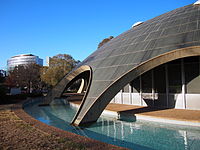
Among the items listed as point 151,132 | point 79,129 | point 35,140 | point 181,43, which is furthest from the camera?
point 181,43

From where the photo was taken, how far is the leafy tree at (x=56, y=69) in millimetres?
36562

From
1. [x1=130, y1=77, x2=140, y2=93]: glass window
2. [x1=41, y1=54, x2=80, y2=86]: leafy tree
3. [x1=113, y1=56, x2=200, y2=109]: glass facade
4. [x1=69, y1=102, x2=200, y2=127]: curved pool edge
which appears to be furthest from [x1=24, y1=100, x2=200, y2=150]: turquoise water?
[x1=41, y1=54, x2=80, y2=86]: leafy tree

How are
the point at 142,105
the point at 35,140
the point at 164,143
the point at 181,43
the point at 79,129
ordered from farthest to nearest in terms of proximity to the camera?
1. the point at 142,105
2. the point at 181,43
3. the point at 79,129
4. the point at 164,143
5. the point at 35,140

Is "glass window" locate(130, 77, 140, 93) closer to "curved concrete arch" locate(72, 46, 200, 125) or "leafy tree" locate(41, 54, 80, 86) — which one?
"curved concrete arch" locate(72, 46, 200, 125)

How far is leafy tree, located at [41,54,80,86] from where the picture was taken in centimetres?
3656

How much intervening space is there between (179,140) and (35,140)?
19.7 ft

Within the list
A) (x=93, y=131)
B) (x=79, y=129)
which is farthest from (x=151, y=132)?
(x=79, y=129)

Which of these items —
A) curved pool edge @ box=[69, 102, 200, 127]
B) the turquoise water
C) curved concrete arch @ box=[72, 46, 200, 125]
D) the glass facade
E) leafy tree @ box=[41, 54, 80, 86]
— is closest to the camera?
the turquoise water

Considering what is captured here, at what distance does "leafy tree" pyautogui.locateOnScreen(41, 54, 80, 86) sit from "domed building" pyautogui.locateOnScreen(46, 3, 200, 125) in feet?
71.2

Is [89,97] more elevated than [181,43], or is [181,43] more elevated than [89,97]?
[181,43]

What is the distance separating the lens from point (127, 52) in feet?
43.4

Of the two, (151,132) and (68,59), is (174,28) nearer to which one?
(151,132)

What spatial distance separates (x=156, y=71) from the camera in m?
14.4

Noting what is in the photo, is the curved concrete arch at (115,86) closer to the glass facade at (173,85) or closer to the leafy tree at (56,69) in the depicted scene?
the glass facade at (173,85)
